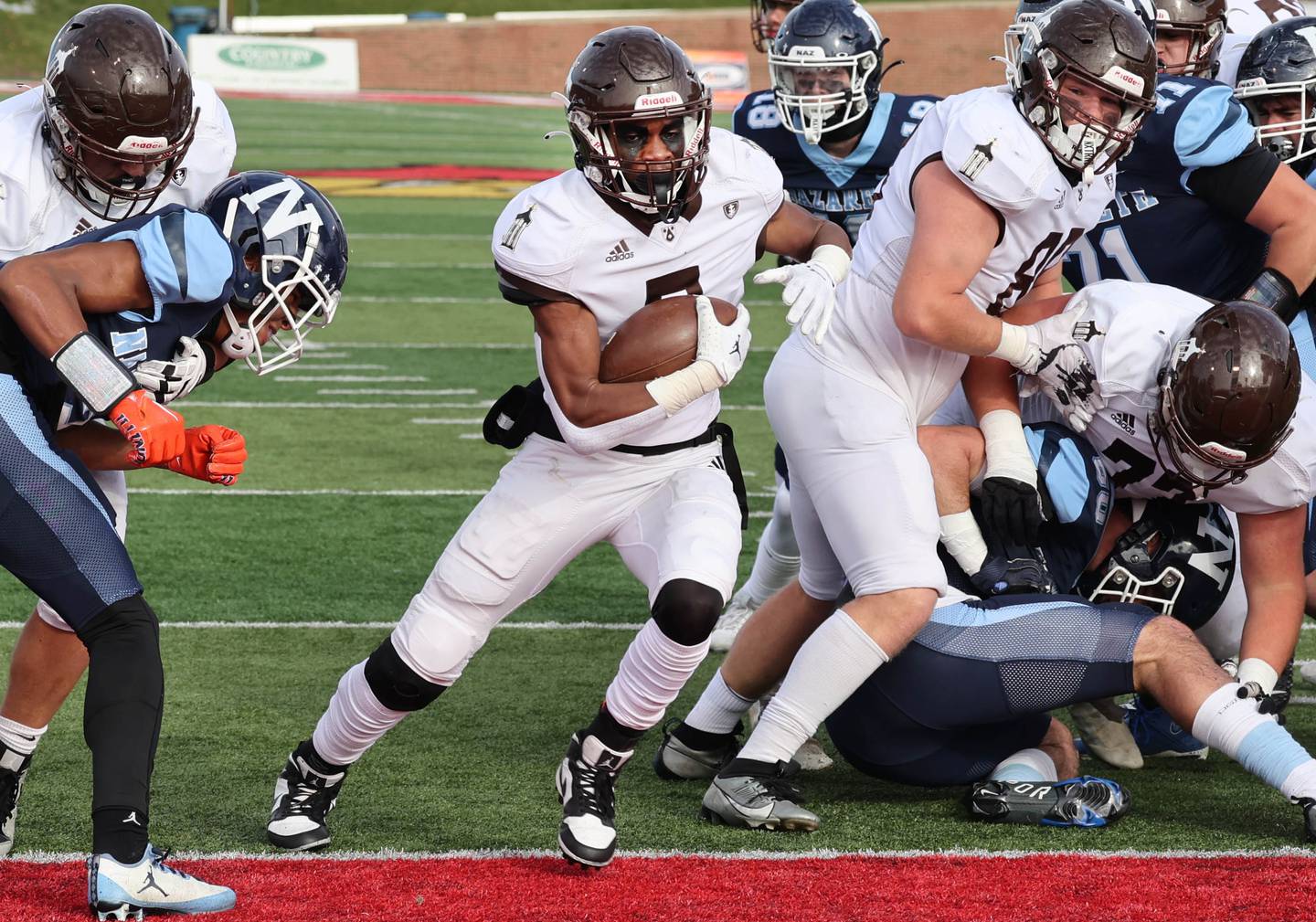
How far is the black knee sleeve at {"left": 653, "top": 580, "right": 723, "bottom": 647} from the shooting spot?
322cm

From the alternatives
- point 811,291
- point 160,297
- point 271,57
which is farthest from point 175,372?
point 271,57

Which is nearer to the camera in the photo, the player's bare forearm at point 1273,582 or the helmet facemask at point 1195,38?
the player's bare forearm at point 1273,582

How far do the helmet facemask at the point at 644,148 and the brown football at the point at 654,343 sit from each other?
0.22 m

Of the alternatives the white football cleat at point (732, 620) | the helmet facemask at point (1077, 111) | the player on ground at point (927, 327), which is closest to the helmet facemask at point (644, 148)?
the player on ground at point (927, 327)

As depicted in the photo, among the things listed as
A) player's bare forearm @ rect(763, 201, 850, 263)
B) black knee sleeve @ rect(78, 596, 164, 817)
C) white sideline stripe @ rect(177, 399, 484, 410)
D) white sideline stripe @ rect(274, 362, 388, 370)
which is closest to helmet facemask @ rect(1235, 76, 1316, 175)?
player's bare forearm @ rect(763, 201, 850, 263)

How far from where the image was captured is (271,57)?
1265 inches

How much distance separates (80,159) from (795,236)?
145 cm

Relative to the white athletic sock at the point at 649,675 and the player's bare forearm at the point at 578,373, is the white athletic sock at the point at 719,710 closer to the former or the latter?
the white athletic sock at the point at 649,675

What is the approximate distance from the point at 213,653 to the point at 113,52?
1891 millimetres

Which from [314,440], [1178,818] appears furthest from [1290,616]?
[314,440]

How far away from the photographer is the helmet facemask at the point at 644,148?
11.1 feet

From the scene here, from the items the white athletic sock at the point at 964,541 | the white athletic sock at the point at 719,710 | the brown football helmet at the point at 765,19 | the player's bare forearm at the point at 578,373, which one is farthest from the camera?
the brown football helmet at the point at 765,19

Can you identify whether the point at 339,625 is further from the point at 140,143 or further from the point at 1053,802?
the point at 1053,802

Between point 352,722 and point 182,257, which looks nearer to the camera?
point 182,257
